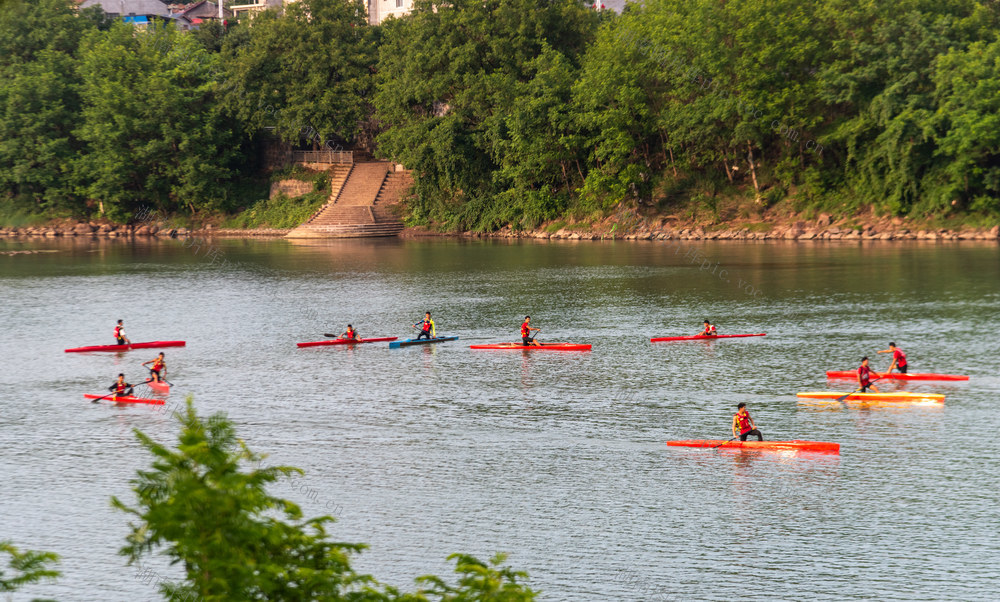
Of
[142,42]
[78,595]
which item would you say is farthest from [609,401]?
[142,42]

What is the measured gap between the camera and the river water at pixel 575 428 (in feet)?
62.8

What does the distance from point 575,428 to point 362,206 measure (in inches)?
2802

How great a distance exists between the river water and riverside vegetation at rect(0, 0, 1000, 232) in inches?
697

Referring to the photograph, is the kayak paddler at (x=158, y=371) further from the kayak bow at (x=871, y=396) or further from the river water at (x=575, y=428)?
the kayak bow at (x=871, y=396)

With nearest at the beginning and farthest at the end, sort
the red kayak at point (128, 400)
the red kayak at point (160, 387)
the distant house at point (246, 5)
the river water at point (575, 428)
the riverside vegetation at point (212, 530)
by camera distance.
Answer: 1. the riverside vegetation at point (212, 530)
2. the river water at point (575, 428)
3. the red kayak at point (128, 400)
4. the red kayak at point (160, 387)
5. the distant house at point (246, 5)

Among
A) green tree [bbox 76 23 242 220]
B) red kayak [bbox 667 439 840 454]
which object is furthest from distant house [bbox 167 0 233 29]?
red kayak [bbox 667 439 840 454]

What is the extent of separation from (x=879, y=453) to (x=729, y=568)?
813 cm

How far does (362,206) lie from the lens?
96.1 meters

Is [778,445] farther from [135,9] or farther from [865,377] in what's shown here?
[135,9]

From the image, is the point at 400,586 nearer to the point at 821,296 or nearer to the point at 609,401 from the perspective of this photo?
the point at 609,401

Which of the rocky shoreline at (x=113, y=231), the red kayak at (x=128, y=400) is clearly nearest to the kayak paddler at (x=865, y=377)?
the red kayak at (x=128, y=400)

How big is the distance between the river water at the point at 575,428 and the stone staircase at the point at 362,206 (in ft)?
118

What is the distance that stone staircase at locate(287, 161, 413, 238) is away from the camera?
94.1 meters

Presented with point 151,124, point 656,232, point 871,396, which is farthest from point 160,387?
point 151,124
